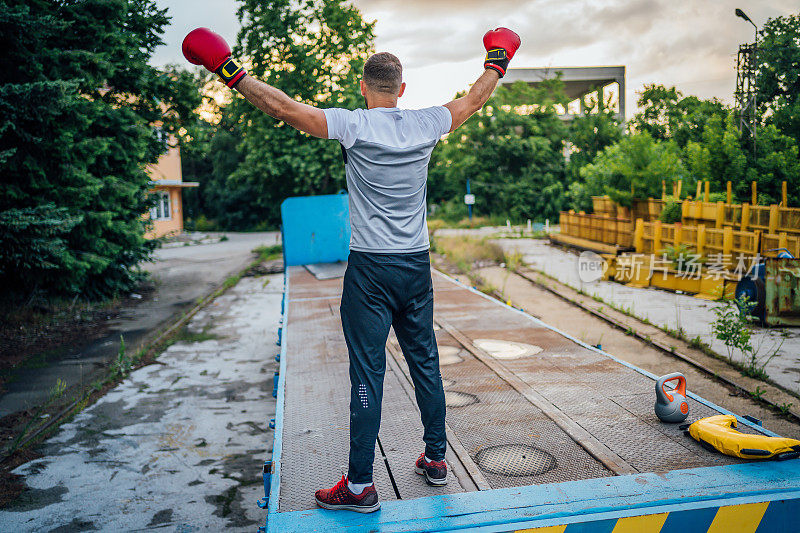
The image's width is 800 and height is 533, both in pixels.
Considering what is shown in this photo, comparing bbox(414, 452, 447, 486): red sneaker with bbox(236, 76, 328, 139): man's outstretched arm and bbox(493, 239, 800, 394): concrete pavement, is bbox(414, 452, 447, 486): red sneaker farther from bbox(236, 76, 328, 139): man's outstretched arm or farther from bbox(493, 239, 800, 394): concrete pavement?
bbox(493, 239, 800, 394): concrete pavement

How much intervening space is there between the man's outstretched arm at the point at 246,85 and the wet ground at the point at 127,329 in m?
5.48

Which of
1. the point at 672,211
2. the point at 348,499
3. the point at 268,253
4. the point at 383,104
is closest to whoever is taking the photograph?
the point at 348,499

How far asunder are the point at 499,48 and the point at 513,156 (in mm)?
34086

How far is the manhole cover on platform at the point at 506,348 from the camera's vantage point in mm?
4921

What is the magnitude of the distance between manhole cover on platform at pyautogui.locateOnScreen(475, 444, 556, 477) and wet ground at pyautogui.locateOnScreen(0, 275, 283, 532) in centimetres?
185

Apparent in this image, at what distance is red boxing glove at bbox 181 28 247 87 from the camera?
2.36m

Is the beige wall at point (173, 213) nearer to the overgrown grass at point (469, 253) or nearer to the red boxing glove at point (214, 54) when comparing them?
the overgrown grass at point (469, 253)

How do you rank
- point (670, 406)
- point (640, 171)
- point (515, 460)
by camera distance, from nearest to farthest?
point (515, 460) < point (670, 406) < point (640, 171)

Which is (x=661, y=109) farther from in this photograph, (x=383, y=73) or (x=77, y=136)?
(x=383, y=73)

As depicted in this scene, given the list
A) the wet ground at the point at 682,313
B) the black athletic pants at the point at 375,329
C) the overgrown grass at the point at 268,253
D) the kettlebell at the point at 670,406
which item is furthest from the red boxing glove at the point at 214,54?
the overgrown grass at the point at 268,253

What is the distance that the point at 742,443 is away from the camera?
272 centimetres

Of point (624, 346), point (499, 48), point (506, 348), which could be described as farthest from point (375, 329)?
point (624, 346)

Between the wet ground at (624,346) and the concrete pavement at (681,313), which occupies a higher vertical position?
the concrete pavement at (681,313)

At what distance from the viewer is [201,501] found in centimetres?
423
